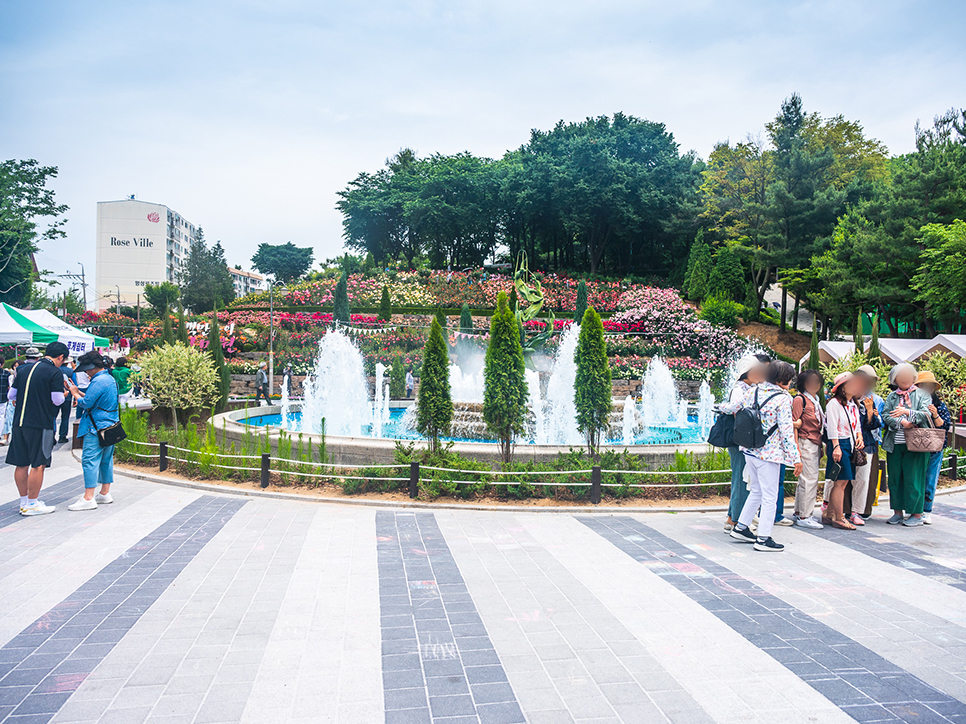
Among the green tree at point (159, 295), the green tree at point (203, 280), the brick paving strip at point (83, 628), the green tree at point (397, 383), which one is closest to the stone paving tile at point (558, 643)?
the brick paving strip at point (83, 628)

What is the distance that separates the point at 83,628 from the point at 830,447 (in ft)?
23.3

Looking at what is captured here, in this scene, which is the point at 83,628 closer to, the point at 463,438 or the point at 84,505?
the point at 84,505

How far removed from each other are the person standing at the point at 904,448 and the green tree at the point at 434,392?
574cm

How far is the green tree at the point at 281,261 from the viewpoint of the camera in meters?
113

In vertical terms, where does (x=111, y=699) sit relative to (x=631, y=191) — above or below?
below

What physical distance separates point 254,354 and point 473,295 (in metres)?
16.7

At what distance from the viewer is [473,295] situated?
137 ft

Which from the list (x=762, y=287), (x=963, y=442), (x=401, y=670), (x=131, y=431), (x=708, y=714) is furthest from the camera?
(x=762, y=287)

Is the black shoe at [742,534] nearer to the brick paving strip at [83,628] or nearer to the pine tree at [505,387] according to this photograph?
the pine tree at [505,387]

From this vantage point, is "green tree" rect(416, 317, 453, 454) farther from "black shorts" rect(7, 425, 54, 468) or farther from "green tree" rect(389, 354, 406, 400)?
"green tree" rect(389, 354, 406, 400)

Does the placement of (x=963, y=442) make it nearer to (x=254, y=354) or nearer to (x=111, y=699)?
(x=111, y=699)

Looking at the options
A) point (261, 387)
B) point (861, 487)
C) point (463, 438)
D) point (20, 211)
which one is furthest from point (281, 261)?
point (861, 487)

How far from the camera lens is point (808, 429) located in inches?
258

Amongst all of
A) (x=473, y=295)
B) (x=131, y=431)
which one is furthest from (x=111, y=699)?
(x=473, y=295)
